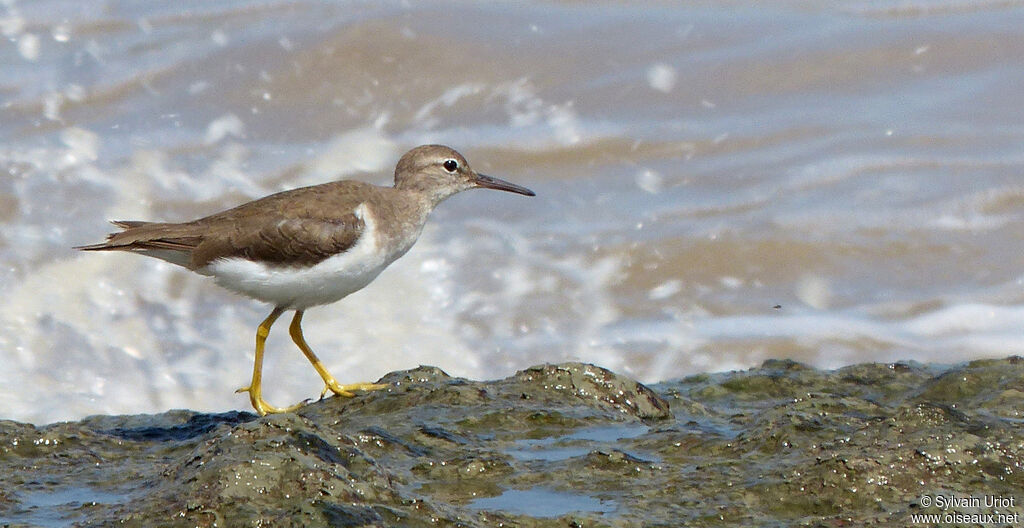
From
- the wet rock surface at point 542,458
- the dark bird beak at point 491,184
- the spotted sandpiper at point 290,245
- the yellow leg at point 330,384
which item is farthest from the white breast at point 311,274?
the dark bird beak at point 491,184

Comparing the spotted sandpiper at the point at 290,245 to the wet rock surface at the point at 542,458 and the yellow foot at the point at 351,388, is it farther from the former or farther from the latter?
the wet rock surface at the point at 542,458

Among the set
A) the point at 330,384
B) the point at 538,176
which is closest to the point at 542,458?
the point at 330,384

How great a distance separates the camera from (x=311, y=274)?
18.9 ft

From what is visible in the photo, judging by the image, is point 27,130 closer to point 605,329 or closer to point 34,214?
point 34,214

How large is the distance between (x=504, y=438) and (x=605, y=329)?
162 inches

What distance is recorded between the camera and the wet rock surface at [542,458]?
363 centimetres

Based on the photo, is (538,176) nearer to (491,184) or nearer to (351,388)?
(491,184)

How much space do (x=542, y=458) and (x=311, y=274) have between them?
1.85 metres

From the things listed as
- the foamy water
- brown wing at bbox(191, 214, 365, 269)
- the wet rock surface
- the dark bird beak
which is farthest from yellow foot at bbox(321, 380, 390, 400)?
the foamy water

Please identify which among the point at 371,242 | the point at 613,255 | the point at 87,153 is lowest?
the point at 371,242

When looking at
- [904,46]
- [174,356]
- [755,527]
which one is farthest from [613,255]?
[755,527]

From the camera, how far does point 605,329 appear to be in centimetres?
863

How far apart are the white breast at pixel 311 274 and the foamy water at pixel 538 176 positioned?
2249 millimetres

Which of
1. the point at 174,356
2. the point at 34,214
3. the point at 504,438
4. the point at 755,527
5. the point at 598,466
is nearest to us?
the point at 755,527
